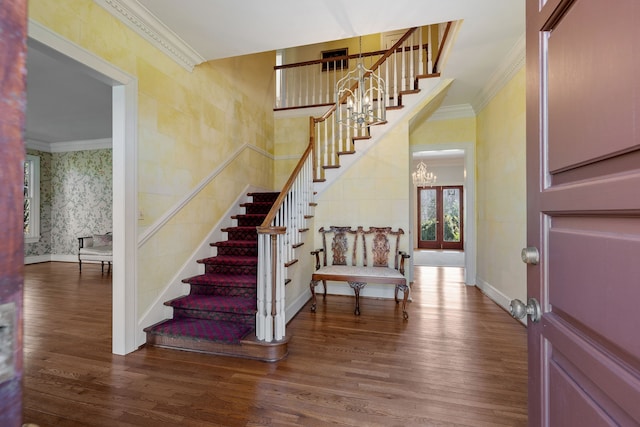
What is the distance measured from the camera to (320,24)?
8.67 ft

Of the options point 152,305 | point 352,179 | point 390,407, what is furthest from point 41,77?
point 390,407

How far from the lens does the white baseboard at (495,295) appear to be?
3453 mm

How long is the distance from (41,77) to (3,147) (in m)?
4.96

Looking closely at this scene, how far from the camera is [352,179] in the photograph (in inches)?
169

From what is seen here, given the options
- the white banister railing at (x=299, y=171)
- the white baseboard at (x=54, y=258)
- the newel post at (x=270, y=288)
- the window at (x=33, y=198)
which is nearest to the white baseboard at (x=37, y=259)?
the white baseboard at (x=54, y=258)

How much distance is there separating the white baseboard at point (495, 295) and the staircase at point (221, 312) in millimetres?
2804

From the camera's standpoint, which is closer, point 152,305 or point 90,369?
point 90,369

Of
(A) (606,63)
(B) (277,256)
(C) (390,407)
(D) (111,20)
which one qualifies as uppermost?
(D) (111,20)

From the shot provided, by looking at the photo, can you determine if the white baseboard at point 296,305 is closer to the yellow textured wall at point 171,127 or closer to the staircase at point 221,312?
the staircase at point 221,312

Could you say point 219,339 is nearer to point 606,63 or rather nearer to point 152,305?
point 152,305

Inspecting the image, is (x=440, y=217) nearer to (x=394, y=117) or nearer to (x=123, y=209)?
(x=394, y=117)

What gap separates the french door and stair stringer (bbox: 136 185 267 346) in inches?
295

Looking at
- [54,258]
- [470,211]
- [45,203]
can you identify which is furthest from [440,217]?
[45,203]

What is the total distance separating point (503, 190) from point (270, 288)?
10.3 ft
